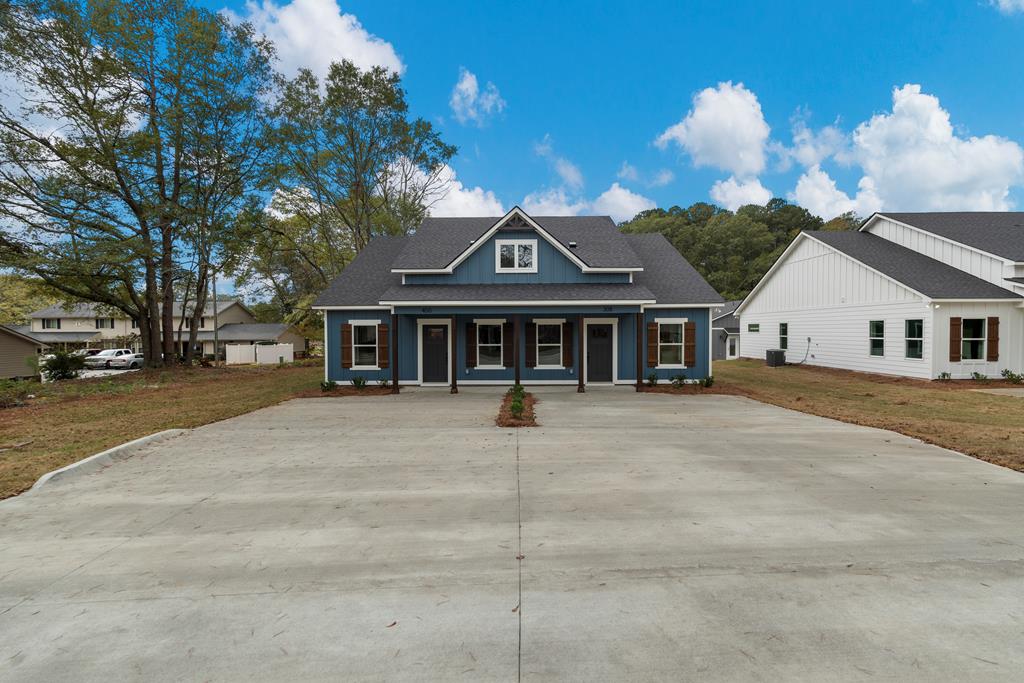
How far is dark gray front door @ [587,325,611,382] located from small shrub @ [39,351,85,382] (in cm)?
2446

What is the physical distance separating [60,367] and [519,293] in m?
22.8

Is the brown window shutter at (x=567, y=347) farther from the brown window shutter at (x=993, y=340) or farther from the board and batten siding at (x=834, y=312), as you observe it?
the brown window shutter at (x=993, y=340)

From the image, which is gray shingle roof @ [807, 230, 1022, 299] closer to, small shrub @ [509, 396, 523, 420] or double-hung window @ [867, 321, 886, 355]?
double-hung window @ [867, 321, 886, 355]

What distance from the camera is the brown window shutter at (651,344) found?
16469 millimetres

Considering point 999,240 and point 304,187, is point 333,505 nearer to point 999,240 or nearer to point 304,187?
point 999,240

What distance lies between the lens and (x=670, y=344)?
1675 centimetres

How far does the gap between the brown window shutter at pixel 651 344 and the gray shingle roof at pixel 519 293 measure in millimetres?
1256

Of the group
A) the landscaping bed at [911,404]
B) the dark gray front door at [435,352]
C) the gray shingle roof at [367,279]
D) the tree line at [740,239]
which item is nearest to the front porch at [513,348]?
the dark gray front door at [435,352]

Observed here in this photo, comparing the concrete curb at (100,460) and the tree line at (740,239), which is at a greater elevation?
the tree line at (740,239)

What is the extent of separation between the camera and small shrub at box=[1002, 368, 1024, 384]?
1641 centimetres

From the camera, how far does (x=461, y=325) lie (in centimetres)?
1680

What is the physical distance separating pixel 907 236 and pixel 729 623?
25.0 m

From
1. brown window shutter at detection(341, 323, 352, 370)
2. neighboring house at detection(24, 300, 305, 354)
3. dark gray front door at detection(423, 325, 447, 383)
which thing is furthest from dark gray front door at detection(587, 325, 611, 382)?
neighboring house at detection(24, 300, 305, 354)

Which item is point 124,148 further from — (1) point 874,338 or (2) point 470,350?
(1) point 874,338
